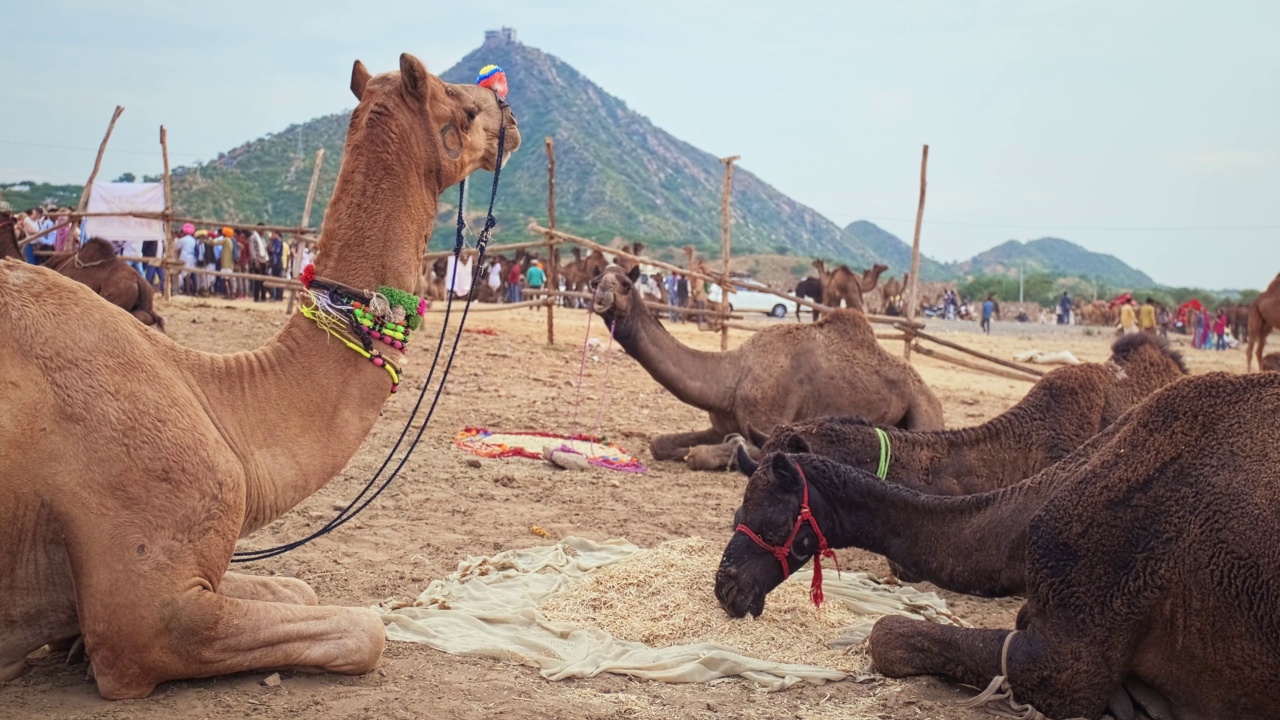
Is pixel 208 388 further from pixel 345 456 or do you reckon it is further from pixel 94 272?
pixel 94 272

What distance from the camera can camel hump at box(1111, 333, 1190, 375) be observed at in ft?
23.3

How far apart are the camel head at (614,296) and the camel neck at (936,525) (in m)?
4.54

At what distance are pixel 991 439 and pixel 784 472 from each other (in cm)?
186

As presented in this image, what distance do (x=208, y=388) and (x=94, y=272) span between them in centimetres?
1036

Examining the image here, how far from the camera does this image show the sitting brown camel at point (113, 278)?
42.6ft

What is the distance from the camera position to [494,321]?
23141 millimetres

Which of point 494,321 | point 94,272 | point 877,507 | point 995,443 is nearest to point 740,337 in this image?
point 494,321

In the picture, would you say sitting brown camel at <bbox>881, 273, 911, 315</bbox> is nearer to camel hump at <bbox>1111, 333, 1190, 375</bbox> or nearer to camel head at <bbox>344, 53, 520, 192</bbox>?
camel hump at <bbox>1111, 333, 1190, 375</bbox>

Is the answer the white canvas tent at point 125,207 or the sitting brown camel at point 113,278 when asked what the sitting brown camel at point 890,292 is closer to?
the white canvas tent at point 125,207

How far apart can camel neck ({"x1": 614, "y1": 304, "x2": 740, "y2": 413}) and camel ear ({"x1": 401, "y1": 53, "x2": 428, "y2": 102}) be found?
539 cm

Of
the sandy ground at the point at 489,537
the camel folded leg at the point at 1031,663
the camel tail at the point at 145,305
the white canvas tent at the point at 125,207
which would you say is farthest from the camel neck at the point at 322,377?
the white canvas tent at the point at 125,207

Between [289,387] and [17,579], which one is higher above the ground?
[289,387]

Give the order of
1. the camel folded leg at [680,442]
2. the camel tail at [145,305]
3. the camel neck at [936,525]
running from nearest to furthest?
the camel neck at [936,525] < the camel folded leg at [680,442] < the camel tail at [145,305]

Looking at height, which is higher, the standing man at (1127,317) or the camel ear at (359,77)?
the camel ear at (359,77)
